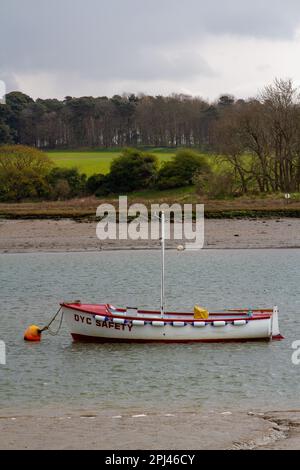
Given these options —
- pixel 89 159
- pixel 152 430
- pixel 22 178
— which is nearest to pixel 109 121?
pixel 89 159

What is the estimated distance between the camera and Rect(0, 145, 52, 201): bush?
69250 millimetres

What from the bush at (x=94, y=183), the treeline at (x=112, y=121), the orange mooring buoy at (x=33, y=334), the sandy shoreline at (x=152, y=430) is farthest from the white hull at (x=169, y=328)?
the treeline at (x=112, y=121)

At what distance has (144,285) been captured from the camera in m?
34.8

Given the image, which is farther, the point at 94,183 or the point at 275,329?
the point at 94,183

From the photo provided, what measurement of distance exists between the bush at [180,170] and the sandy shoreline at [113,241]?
18.8m

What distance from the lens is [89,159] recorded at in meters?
97.1

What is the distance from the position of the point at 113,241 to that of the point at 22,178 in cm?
2580

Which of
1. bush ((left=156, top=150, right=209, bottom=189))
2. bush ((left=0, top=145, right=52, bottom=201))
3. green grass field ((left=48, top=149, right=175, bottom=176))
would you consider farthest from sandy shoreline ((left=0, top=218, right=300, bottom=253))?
green grass field ((left=48, top=149, right=175, bottom=176))

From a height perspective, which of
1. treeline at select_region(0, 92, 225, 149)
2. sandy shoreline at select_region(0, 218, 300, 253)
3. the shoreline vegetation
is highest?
treeline at select_region(0, 92, 225, 149)

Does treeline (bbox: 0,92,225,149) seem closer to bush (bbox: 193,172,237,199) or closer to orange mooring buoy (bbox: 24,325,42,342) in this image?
bush (bbox: 193,172,237,199)

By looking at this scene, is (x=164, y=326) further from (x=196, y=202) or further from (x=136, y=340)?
(x=196, y=202)

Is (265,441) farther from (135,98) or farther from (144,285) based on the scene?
(135,98)

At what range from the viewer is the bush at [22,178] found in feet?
227

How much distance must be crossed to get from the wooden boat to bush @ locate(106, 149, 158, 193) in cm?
4540
